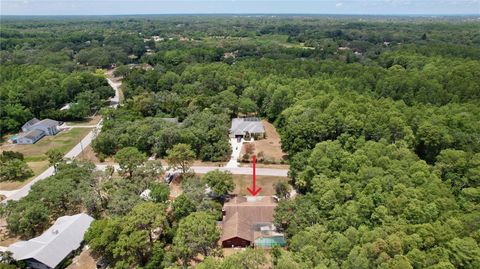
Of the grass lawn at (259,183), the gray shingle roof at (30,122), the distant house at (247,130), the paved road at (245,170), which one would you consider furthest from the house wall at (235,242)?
the gray shingle roof at (30,122)

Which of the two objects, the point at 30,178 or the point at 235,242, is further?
the point at 30,178

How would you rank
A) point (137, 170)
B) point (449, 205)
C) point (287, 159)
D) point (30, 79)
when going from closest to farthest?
point (449, 205)
point (137, 170)
point (287, 159)
point (30, 79)

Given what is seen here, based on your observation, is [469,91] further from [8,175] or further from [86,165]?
[8,175]

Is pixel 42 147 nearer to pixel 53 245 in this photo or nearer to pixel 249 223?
pixel 53 245

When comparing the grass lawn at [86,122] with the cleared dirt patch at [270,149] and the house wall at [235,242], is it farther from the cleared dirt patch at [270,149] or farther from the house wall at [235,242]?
the house wall at [235,242]

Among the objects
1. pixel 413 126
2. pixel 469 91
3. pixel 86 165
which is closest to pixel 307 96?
pixel 413 126

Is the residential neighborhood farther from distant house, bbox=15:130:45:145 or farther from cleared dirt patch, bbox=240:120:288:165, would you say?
cleared dirt patch, bbox=240:120:288:165

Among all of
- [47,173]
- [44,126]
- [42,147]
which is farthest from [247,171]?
[44,126]
